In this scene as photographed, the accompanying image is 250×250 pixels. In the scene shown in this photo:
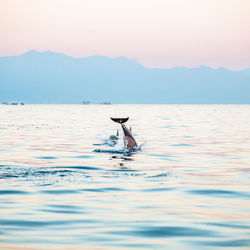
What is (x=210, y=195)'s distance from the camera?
1614cm

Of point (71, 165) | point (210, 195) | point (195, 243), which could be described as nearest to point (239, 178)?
point (210, 195)

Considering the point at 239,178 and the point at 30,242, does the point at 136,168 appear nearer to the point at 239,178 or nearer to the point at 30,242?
the point at 239,178

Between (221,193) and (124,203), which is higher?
(221,193)

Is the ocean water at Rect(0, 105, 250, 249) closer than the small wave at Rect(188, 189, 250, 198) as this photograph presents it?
Yes

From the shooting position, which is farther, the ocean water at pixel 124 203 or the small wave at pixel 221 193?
the small wave at pixel 221 193

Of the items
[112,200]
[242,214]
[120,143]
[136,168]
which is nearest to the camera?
[242,214]

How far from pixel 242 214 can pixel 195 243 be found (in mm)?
3107

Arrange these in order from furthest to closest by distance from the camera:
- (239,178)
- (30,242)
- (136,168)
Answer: (136,168)
(239,178)
(30,242)

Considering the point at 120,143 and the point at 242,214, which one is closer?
the point at 242,214

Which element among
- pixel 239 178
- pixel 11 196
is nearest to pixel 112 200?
pixel 11 196

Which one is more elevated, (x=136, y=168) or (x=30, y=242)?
(x=136, y=168)

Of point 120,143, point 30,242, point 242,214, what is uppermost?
point 120,143

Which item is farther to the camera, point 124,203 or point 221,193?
point 221,193

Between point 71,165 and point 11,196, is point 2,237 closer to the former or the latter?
point 11,196
